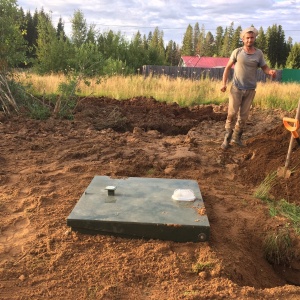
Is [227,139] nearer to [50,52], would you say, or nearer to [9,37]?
[9,37]

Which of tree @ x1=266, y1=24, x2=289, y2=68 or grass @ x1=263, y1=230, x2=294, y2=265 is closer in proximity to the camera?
grass @ x1=263, y1=230, x2=294, y2=265

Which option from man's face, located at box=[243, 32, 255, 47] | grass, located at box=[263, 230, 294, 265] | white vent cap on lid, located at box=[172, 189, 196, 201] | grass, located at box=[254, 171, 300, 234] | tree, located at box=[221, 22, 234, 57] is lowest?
grass, located at box=[263, 230, 294, 265]

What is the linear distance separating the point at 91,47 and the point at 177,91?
5.10 m

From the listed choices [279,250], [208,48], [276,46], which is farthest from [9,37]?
[208,48]

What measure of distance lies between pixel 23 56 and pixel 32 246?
7057 millimetres

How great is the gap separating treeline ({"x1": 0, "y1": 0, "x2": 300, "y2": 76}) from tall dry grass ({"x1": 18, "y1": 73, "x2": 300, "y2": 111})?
1.09 meters

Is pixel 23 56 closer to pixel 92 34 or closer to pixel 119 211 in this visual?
pixel 119 211

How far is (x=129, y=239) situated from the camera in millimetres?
2791

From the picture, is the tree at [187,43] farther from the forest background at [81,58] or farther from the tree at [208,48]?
the tree at [208,48]

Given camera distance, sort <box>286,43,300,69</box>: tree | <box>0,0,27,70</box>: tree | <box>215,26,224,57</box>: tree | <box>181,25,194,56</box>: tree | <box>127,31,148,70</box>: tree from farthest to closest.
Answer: <box>181,25,194,56</box>: tree < <box>215,26,224,57</box>: tree < <box>286,43,300,69</box>: tree < <box>127,31,148,70</box>: tree < <box>0,0,27,70</box>: tree

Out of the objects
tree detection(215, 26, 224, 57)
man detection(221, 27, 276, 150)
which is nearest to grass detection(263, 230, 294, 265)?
man detection(221, 27, 276, 150)

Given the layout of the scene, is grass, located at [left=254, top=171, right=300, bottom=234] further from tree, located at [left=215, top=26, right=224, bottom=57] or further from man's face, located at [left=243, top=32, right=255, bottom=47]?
tree, located at [left=215, top=26, right=224, bottom=57]

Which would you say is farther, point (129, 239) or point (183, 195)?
point (183, 195)

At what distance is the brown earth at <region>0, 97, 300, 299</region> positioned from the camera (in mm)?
2270
